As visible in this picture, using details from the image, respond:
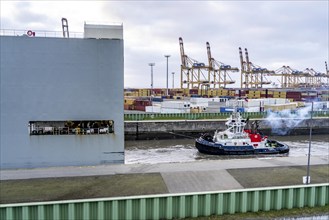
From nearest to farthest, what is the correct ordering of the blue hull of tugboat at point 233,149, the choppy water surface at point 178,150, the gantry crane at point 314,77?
the choppy water surface at point 178,150
the blue hull of tugboat at point 233,149
the gantry crane at point 314,77

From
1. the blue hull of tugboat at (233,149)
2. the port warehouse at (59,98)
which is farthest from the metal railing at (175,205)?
the blue hull of tugboat at (233,149)

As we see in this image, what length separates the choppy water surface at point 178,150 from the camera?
2562 cm

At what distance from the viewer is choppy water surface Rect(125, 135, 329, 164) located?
84.1ft

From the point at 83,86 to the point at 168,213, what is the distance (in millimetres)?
10264

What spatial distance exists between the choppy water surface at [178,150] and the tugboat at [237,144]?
623mm

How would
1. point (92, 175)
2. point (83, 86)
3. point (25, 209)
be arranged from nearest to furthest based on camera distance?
point (25, 209)
point (92, 175)
point (83, 86)

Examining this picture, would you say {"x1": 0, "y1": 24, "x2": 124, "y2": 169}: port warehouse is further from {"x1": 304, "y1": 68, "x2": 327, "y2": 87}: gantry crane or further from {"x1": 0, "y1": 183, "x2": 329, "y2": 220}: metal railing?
{"x1": 304, "y1": 68, "x2": 327, "y2": 87}: gantry crane

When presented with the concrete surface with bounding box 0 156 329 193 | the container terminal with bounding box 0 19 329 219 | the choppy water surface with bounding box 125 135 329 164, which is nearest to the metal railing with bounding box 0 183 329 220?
the concrete surface with bounding box 0 156 329 193

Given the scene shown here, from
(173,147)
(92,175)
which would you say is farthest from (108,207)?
(173,147)

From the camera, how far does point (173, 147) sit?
1203 inches

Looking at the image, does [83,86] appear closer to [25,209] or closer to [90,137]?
[90,137]

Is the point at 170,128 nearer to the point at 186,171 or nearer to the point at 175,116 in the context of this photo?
the point at 175,116

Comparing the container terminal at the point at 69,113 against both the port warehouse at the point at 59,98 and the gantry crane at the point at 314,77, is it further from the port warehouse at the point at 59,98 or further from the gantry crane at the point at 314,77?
the gantry crane at the point at 314,77

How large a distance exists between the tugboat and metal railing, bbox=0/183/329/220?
52.0ft
